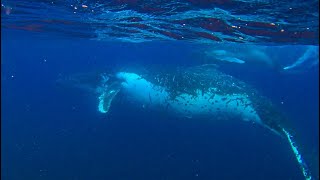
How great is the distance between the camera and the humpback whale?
16234 mm

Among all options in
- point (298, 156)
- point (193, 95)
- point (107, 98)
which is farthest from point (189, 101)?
point (298, 156)

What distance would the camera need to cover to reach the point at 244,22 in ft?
43.4

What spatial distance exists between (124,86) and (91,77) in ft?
9.07

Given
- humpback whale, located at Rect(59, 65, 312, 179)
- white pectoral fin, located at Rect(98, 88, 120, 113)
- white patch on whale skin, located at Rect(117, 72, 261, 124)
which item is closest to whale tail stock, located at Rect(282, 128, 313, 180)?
humpback whale, located at Rect(59, 65, 312, 179)

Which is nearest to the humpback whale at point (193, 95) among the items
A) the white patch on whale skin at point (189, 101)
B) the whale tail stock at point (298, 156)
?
the white patch on whale skin at point (189, 101)

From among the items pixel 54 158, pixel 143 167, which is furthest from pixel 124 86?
pixel 54 158

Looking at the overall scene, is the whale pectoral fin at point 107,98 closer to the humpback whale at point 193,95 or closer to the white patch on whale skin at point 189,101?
the humpback whale at point 193,95

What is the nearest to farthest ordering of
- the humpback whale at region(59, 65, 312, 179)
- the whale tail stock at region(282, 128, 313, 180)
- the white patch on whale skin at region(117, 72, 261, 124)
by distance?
1. the whale tail stock at region(282, 128, 313, 180)
2. the humpback whale at region(59, 65, 312, 179)
3. the white patch on whale skin at region(117, 72, 261, 124)

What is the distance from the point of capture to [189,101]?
1688 centimetres

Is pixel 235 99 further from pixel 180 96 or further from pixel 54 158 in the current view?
pixel 54 158

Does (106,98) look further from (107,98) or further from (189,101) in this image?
(189,101)

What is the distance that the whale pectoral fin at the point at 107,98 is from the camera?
16484 mm

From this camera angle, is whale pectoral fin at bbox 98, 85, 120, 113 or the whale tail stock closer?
the whale tail stock

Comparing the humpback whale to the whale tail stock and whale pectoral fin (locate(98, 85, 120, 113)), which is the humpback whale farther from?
the whale tail stock
